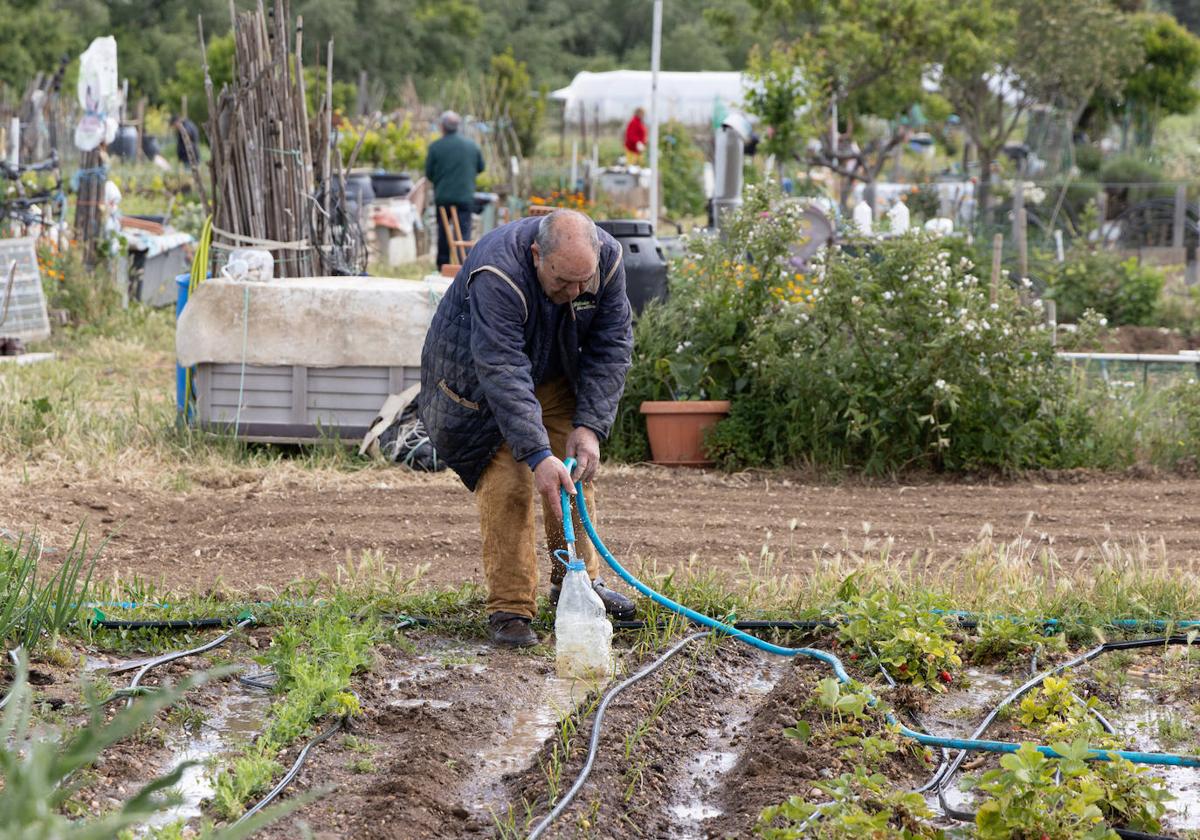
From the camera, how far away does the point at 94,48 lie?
43.1 feet

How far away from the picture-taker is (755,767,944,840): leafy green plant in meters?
3.12

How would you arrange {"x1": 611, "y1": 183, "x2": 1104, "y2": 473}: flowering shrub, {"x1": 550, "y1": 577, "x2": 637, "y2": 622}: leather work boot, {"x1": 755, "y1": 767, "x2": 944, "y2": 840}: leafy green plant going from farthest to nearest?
1. {"x1": 611, "y1": 183, "x2": 1104, "y2": 473}: flowering shrub
2. {"x1": 550, "y1": 577, "x2": 637, "y2": 622}: leather work boot
3. {"x1": 755, "y1": 767, "x2": 944, "y2": 840}: leafy green plant

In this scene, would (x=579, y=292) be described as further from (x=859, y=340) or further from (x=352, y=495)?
(x=859, y=340)

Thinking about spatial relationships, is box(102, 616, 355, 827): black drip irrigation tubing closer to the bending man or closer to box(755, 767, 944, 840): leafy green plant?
the bending man

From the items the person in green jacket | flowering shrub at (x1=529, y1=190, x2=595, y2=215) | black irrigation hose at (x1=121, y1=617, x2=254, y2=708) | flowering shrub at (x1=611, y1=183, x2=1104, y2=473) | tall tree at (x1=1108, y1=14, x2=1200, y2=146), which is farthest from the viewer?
tall tree at (x1=1108, y1=14, x2=1200, y2=146)

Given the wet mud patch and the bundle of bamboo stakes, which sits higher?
the bundle of bamboo stakes

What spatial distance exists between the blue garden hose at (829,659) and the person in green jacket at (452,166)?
1071cm

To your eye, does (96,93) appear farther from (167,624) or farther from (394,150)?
(167,624)

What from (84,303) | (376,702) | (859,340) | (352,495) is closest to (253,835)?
(376,702)

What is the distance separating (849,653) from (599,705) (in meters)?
1.06

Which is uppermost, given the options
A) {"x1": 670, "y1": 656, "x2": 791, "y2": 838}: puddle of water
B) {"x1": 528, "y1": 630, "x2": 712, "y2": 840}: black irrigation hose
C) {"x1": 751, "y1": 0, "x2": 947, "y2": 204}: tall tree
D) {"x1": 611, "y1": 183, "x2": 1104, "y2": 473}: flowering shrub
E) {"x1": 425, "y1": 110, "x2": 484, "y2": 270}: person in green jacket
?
{"x1": 751, "y1": 0, "x2": 947, "y2": 204}: tall tree

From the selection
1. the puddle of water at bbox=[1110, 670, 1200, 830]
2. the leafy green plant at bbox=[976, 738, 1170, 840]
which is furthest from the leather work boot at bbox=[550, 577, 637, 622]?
the leafy green plant at bbox=[976, 738, 1170, 840]

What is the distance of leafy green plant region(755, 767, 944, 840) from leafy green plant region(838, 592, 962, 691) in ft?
3.78

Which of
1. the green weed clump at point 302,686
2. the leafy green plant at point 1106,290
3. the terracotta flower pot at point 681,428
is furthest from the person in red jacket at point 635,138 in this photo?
the green weed clump at point 302,686
